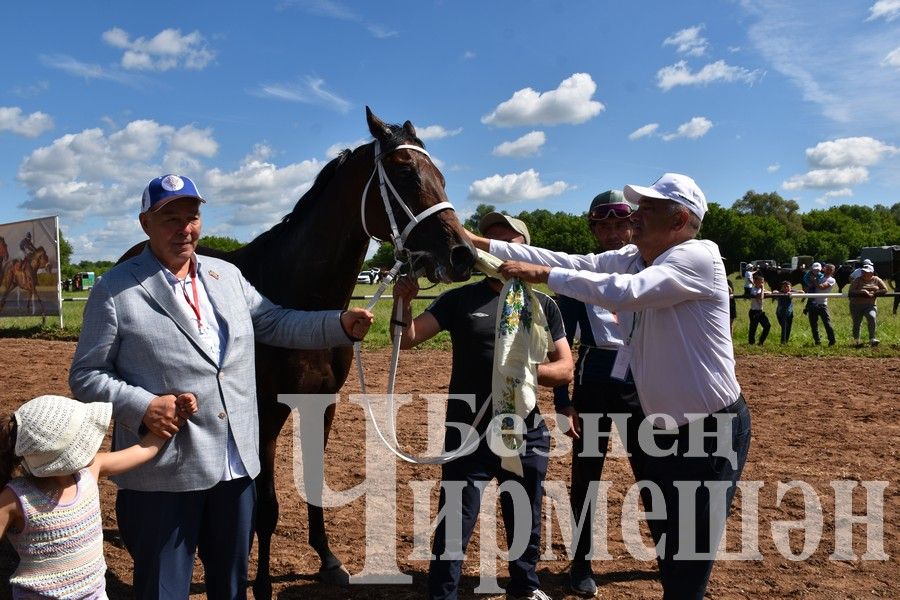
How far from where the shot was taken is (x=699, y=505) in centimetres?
264

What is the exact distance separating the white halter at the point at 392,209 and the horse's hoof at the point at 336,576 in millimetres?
2146

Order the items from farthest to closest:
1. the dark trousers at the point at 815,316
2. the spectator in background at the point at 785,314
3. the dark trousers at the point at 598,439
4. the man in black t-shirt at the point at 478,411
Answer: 1. the spectator in background at the point at 785,314
2. the dark trousers at the point at 815,316
3. the dark trousers at the point at 598,439
4. the man in black t-shirt at the point at 478,411

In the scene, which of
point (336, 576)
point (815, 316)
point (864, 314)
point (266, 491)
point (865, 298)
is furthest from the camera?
point (815, 316)

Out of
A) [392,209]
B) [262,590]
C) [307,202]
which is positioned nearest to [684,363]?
[392,209]

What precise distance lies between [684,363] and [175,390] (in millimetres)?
1956

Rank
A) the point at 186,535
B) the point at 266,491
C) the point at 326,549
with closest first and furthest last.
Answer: the point at 186,535 → the point at 266,491 → the point at 326,549

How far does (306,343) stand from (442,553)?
4.04ft

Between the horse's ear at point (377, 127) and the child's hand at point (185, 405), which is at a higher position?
the horse's ear at point (377, 127)

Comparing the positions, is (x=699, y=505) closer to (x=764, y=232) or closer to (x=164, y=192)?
(x=164, y=192)

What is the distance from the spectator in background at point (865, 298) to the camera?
1288 centimetres

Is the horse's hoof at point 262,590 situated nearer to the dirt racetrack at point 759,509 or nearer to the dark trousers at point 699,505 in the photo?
the dirt racetrack at point 759,509

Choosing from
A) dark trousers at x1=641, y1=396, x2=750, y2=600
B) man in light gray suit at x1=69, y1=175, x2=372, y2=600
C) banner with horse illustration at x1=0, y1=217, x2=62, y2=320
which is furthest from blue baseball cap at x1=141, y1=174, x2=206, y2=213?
banner with horse illustration at x1=0, y1=217, x2=62, y2=320

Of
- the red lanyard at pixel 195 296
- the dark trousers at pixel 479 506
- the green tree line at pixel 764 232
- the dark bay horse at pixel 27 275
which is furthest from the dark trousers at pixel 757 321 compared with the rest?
the green tree line at pixel 764 232

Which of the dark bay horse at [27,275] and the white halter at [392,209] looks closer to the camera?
the white halter at [392,209]
